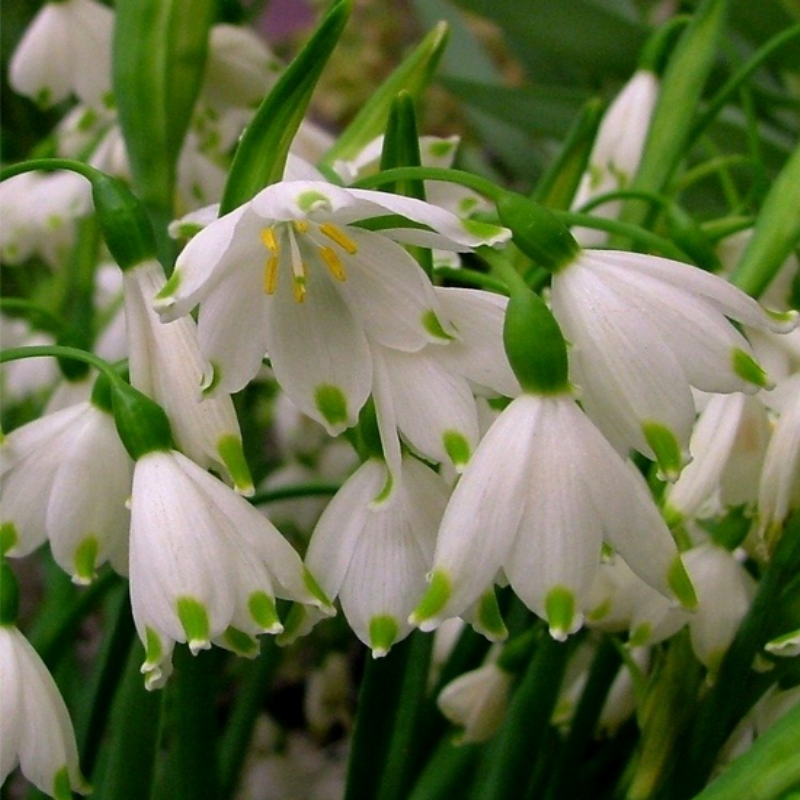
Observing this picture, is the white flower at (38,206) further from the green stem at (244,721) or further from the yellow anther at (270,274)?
the yellow anther at (270,274)

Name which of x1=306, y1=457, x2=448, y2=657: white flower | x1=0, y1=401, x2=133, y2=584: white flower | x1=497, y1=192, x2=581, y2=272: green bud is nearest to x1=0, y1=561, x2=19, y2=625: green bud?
x1=0, y1=401, x2=133, y2=584: white flower

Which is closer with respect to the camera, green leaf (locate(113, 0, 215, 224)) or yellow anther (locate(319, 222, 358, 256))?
yellow anther (locate(319, 222, 358, 256))

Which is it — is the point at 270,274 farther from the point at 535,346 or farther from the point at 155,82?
the point at 155,82

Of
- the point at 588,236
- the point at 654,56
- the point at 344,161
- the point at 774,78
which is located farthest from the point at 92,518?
the point at 774,78

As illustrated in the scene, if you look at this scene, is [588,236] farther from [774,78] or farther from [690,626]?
[774,78]

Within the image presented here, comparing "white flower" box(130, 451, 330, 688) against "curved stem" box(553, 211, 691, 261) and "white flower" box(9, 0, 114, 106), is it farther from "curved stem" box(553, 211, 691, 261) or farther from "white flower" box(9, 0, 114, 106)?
"white flower" box(9, 0, 114, 106)

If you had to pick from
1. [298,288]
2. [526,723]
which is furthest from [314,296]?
[526,723]

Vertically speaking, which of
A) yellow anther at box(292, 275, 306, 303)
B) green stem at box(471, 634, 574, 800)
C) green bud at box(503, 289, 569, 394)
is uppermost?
green bud at box(503, 289, 569, 394)
